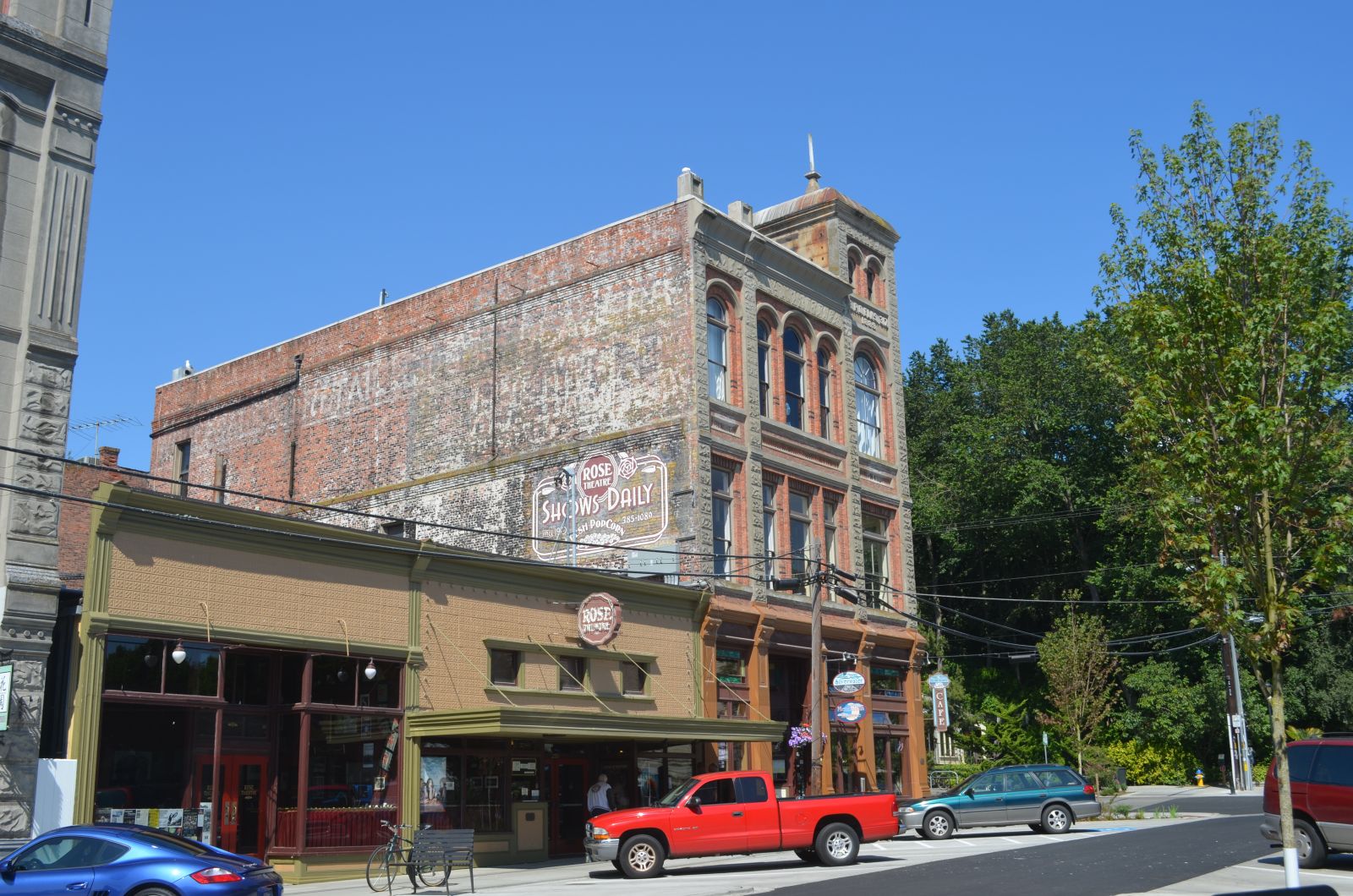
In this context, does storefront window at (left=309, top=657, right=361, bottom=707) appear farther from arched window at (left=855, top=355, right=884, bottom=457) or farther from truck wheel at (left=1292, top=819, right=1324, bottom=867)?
arched window at (left=855, top=355, right=884, bottom=457)

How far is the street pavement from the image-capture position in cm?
1739

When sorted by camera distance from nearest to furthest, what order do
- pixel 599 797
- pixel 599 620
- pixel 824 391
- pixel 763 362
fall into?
pixel 599 797 < pixel 599 620 < pixel 763 362 < pixel 824 391

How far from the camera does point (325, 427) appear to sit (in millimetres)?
40688

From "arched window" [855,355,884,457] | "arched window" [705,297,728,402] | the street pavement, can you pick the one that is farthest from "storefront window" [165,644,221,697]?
"arched window" [855,355,884,457]

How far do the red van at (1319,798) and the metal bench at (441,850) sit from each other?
1207cm

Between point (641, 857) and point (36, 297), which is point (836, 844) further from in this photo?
point (36, 297)

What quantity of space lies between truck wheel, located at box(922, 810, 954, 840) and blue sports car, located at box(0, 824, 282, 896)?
1704 cm

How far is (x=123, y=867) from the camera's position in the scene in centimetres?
1391

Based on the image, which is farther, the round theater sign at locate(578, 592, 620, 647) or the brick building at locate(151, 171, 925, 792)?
the brick building at locate(151, 171, 925, 792)

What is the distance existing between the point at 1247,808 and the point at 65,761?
31.3m

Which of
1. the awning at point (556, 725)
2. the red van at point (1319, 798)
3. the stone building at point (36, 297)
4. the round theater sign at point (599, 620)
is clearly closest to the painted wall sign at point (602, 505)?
the round theater sign at point (599, 620)

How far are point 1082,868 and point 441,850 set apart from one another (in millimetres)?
9624

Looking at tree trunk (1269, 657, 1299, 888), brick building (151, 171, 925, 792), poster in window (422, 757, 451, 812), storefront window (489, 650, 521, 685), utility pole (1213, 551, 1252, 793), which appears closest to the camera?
tree trunk (1269, 657, 1299, 888)

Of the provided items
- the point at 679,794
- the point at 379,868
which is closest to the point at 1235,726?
the point at 679,794
